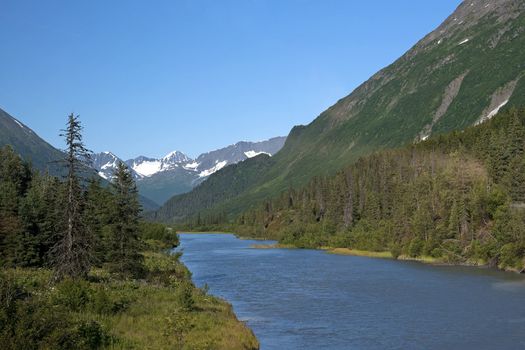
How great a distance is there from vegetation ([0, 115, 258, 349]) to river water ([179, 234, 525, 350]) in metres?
6.68

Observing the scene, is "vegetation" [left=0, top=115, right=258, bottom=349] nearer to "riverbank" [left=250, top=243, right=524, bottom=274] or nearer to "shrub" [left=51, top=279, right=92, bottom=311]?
"shrub" [left=51, top=279, right=92, bottom=311]

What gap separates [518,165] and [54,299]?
11294 cm

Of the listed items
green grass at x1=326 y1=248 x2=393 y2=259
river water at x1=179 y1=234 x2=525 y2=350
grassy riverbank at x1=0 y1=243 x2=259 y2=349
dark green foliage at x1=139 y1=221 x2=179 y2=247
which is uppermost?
dark green foliage at x1=139 y1=221 x2=179 y2=247

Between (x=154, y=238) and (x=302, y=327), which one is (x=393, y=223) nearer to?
(x=154, y=238)

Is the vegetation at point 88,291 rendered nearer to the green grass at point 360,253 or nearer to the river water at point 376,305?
the river water at point 376,305

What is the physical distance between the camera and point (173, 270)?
85.2 metres

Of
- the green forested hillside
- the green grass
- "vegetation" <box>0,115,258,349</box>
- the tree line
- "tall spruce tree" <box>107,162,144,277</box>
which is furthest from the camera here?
the green grass

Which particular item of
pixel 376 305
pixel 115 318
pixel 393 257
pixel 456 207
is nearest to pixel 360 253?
pixel 393 257

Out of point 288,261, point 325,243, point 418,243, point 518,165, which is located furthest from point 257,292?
point 325,243

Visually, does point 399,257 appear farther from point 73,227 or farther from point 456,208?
point 73,227

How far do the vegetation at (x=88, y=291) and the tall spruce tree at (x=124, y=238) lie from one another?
12cm

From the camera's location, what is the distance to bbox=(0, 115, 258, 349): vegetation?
2984 centimetres

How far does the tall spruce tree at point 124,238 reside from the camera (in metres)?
67.3

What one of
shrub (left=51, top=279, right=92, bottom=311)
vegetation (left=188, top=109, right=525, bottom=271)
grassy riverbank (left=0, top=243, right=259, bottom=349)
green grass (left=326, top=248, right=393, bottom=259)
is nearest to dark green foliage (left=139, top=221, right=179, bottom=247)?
vegetation (left=188, top=109, right=525, bottom=271)
